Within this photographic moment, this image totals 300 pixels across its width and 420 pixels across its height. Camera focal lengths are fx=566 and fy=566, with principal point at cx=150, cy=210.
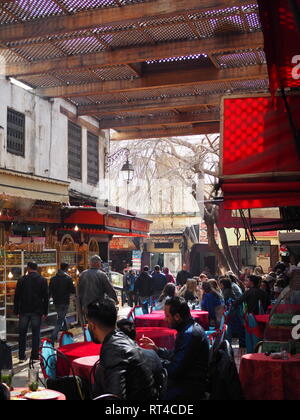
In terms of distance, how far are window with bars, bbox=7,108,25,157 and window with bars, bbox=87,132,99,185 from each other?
14.3ft

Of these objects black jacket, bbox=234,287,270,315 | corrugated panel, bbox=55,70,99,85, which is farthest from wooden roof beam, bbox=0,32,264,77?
black jacket, bbox=234,287,270,315

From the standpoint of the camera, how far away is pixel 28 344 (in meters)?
13.1

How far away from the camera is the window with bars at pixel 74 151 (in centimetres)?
1784

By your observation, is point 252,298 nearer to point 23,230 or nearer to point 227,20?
point 227,20

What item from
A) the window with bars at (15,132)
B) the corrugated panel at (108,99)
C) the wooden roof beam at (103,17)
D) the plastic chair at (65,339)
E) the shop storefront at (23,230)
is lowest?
the plastic chair at (65,339)

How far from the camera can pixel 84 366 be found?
663 centimetres

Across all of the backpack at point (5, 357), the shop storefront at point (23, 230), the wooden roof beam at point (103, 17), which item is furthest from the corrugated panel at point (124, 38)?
the backpack at point (5, 357)

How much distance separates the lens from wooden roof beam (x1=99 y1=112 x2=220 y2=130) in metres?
18.4

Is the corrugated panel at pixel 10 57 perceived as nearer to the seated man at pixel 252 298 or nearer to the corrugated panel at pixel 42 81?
the corrugated panel at pixel 42 81

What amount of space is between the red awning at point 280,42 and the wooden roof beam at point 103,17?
16.8 feet
